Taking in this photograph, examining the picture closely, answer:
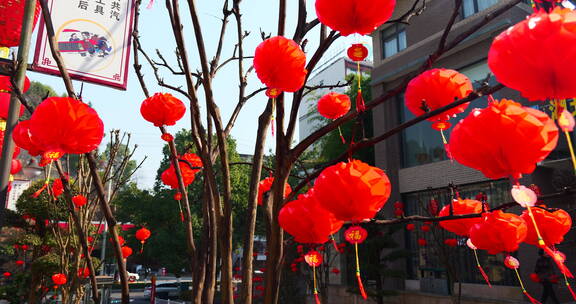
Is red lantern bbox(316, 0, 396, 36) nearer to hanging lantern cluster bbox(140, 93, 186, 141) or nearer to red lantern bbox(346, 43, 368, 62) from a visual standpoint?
red lantern bbox(346, 43, 368, 62)

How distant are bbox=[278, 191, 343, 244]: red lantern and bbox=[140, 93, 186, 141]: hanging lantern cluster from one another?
1.51 m

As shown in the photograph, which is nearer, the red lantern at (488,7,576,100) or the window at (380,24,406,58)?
the red lantern at (488,7,576,100)

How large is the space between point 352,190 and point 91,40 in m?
3.42

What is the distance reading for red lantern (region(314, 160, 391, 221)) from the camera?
1814mm

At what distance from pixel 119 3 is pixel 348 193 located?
3690 mm

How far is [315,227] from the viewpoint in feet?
7.38

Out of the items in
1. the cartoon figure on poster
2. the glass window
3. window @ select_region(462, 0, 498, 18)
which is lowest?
the glass window

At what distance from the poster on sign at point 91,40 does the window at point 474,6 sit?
11.7 metres

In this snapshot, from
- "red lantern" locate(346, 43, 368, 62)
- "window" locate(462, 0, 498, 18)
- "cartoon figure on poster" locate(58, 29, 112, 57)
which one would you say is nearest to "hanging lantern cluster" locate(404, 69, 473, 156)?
"red lantern" locate(346, 43, 368, 62)

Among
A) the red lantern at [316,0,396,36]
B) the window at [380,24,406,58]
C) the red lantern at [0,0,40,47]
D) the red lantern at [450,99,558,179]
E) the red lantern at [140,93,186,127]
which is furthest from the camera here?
the window at [380,24,406,58]

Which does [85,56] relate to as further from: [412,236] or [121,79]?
[412,236]

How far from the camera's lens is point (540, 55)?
51.9 inches

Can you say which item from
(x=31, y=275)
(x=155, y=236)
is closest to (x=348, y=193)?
(x=31, y=275)

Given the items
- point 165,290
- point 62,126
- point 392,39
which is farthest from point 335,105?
point 165,290
